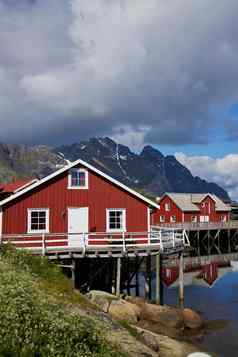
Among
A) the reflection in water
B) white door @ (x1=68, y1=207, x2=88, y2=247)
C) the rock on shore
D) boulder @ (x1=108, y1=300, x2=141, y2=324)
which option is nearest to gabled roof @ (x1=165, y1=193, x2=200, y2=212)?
the reflection in water

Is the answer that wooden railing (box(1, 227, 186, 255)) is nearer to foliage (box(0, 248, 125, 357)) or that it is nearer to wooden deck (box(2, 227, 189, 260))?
wooden deck (box(2, 227, 189, 260))

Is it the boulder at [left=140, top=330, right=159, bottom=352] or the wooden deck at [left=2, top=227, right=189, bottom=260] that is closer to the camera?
the boulder at [left=140, top=330, right=159, bottom=352]

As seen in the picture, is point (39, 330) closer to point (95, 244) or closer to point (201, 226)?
point (95, 244)

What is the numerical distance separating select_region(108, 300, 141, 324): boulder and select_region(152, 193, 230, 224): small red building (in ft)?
172

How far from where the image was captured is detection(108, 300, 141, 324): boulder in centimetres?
1852

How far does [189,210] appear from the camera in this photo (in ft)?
239

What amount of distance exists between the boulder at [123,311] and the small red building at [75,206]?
24.5ft

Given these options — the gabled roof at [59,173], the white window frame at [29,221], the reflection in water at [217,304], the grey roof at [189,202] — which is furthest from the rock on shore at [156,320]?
the grey roof at [189,202]

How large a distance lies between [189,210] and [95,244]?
47480 mm

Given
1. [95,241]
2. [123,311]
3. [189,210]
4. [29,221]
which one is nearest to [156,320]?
[123,311]

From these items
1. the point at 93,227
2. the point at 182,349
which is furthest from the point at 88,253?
the point at 182,349

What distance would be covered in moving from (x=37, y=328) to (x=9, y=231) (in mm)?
17873

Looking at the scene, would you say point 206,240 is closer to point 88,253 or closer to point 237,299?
point 237,299

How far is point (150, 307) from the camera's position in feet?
70.8
